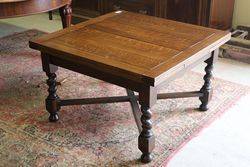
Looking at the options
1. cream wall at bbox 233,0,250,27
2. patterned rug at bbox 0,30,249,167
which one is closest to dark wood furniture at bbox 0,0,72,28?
patterned rug at bbox 0,30,249,167

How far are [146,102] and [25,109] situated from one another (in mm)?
925

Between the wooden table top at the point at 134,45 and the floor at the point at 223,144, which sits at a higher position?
the wooden table top at the point at 134,45

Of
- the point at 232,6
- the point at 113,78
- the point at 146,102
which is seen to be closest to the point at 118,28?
the point at 113,78

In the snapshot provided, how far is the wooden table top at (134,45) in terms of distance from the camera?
5.23 feet

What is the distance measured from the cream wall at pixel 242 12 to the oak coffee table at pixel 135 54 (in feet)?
4.34

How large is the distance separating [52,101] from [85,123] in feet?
0.72

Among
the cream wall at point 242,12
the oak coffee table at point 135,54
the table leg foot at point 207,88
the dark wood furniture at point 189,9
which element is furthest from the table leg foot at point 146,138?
the cream wall at point 242,12

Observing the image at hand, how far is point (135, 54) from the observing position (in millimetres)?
1710

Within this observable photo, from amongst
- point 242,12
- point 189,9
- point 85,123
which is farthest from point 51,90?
point 242,12

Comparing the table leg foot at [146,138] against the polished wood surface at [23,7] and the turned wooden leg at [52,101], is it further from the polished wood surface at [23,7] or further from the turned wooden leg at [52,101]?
the polished wood surface at [23,7]

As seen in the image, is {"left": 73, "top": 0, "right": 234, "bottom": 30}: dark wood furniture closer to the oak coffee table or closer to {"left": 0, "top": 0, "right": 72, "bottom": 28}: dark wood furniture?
the oak coffee table

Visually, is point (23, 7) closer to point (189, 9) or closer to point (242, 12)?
point (189, 9)

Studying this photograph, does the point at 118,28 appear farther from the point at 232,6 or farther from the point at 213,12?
the point at 232,6

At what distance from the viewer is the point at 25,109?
2207 mm
